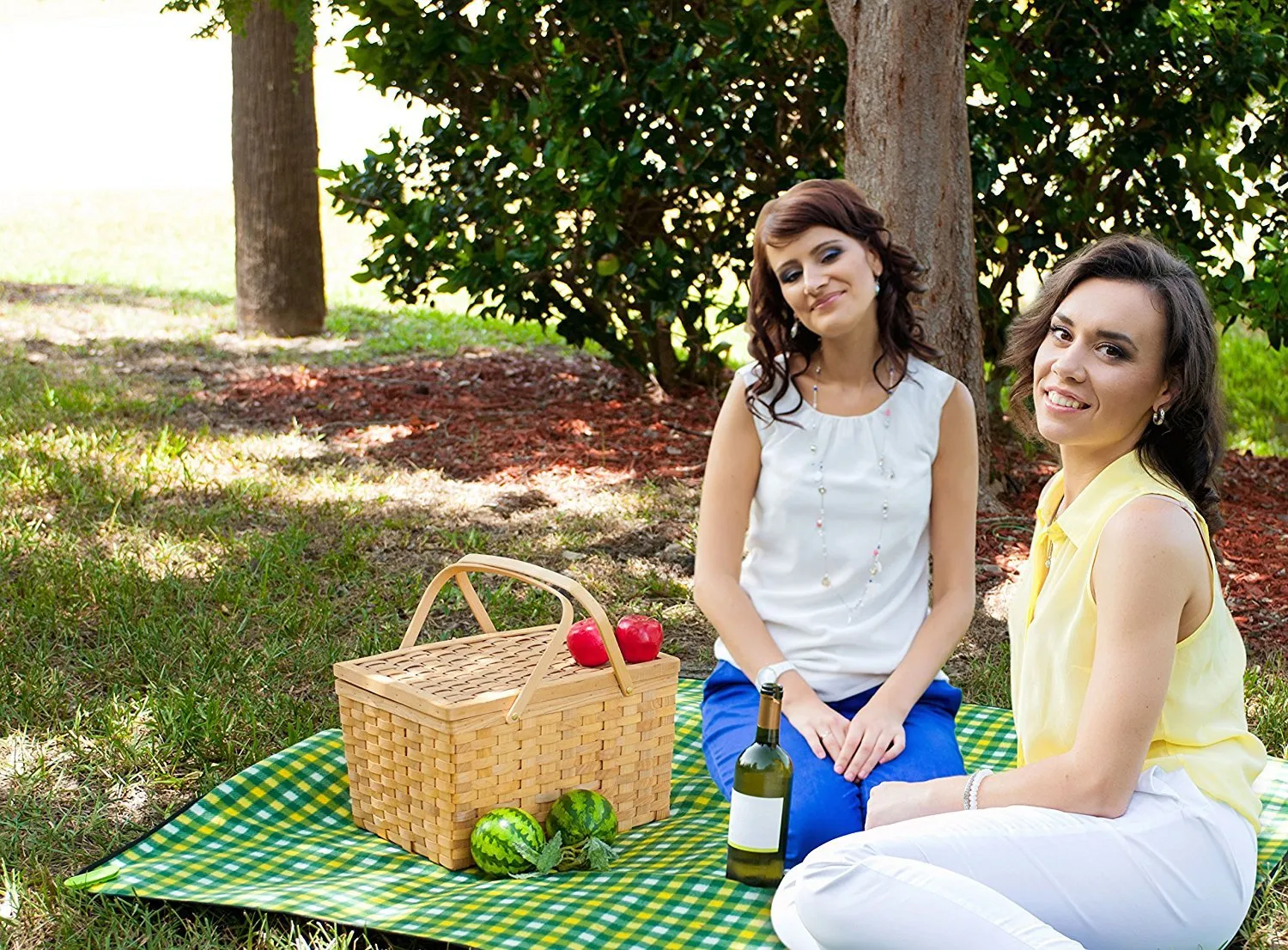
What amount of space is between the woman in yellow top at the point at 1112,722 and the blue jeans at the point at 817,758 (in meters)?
0.40

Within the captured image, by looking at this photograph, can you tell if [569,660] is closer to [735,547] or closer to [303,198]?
[735,547]

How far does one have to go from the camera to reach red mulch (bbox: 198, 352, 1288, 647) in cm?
542

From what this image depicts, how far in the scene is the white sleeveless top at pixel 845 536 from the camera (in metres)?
3.28

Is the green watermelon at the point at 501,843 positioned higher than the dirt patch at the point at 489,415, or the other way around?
the dirt patch at the point at 489,415

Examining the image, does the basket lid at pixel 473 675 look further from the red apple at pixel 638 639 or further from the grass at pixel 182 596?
the grass at pixel 182 596

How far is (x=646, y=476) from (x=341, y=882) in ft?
11.9

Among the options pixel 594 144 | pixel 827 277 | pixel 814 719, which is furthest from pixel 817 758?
pixel 594 144

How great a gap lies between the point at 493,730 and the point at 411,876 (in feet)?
1.22

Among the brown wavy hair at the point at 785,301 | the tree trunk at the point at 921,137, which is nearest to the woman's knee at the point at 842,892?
the brown wavy hair at the point at 785,301

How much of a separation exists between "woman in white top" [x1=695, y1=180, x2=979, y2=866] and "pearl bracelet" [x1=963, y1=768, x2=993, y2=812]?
50 centimetres

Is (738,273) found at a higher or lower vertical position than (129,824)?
higher

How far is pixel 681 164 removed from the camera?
6805 mm

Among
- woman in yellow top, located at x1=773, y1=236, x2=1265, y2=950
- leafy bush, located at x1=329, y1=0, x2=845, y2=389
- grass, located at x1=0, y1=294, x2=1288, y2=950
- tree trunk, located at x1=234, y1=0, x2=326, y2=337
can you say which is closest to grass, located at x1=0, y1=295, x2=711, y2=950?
grass, located at x1=0, y1=294, x2=1288, y2=950

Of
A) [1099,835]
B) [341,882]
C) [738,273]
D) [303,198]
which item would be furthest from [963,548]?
[303,198]
